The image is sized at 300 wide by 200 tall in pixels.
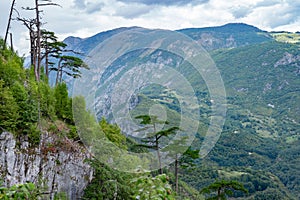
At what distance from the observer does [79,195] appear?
16.5 m

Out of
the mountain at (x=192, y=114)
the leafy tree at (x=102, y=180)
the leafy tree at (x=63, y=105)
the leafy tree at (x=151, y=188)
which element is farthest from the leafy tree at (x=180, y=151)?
the leafy tree at (x=151, y=188)

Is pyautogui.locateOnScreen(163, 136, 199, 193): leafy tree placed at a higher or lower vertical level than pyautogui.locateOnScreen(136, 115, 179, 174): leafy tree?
lower

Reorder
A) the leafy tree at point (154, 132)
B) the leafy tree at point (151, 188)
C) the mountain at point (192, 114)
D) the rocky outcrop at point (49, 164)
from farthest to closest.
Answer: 1. the mountain at point (192, 114)
2. the leafy tree at point (154, 132)
3. the rocky outcrop at point (49, 164)
4. the leafy tree at point (151, 188)

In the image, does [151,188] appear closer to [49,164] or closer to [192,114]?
[49,164]

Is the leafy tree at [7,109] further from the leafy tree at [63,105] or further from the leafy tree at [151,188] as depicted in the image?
the leafy tree at [151,188]

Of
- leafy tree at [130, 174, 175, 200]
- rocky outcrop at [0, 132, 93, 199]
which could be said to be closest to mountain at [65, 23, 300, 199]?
rocky outcrop at [0, 132, 93, 199]

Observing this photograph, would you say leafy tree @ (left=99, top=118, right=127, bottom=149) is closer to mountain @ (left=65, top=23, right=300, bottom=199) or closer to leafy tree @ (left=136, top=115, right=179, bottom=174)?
mountain @ (left=65, top=23, right=300, bottom=199)

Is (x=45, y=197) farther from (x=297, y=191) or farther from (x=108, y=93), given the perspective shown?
(x=297, y=191)

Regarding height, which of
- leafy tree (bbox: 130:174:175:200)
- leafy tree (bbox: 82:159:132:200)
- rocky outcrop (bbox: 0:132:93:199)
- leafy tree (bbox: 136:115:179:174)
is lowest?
leafy tree (bbox: 82:159:132:200)

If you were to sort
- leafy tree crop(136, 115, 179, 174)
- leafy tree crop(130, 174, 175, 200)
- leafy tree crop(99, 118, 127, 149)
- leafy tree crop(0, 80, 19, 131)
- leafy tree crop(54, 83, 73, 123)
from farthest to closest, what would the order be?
leafy tree crop(99, 118, 127, 149) → leafy tree crop(54, 83, 73, 123) → leafy tree crop(136, 115, 179, 174) → leafy tree crop(0, 80, 19, 131) → leafy tree crop(130, 174, 175, 200)

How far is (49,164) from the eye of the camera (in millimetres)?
14156

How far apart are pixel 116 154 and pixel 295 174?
133m

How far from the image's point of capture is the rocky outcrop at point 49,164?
Answer: 11977mm

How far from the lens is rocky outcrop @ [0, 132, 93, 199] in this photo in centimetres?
1198
